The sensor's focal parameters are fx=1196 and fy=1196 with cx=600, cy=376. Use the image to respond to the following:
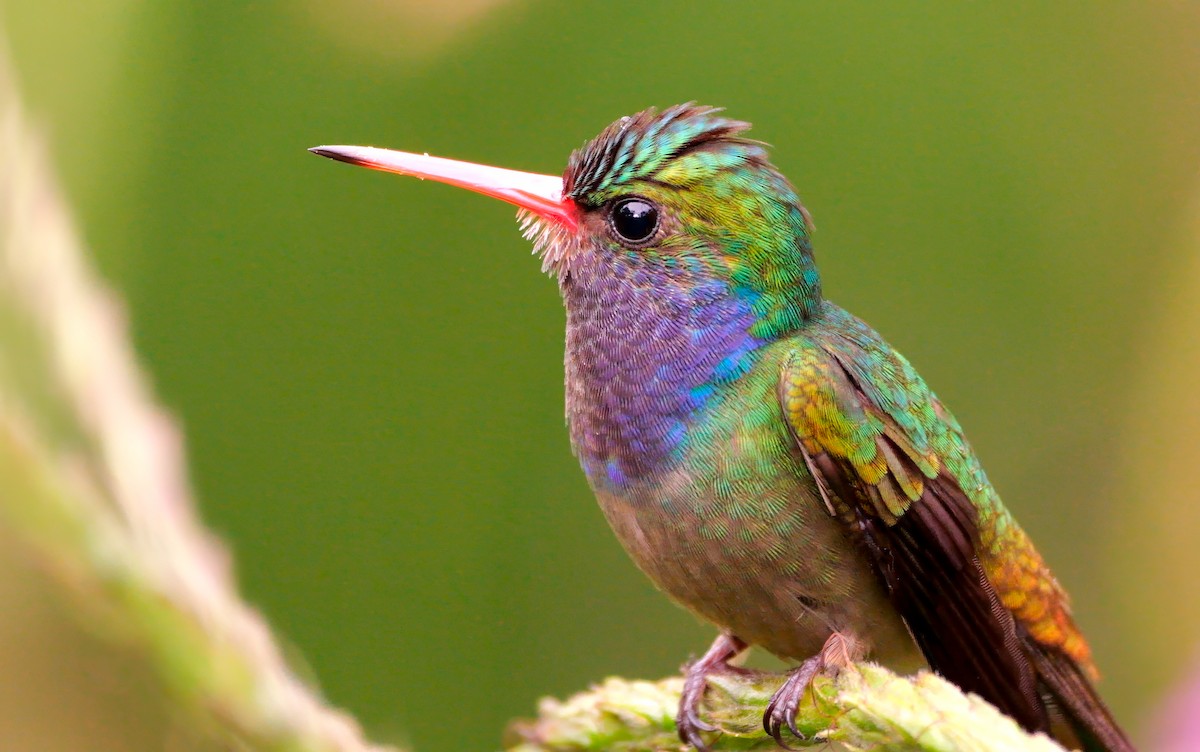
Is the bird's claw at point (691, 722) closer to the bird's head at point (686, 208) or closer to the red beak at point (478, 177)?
the bird's head at point (686, 208)

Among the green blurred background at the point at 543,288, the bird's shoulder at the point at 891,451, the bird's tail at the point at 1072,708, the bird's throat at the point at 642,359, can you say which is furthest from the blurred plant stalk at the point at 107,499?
the green blurred background at the point at 543,288

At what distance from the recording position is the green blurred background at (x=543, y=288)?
436 cm

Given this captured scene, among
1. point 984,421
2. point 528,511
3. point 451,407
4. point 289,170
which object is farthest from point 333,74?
point 984,421

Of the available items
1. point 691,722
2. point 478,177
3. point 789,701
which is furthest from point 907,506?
point 478,177

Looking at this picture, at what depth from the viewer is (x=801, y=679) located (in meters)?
2.29

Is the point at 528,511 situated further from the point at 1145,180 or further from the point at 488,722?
the point at 1145,180

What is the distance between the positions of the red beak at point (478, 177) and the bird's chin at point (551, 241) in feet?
0.07

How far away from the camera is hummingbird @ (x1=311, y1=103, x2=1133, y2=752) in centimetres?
231

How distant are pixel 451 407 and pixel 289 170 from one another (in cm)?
106

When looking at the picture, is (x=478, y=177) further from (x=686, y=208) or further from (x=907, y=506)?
(x=907, y=506)

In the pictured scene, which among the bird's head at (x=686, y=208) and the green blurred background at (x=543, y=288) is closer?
the bird's head at (x=686, y=208)

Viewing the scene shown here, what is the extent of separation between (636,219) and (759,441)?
57 centimetres

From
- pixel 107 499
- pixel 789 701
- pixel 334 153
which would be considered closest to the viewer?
pixel 107 499

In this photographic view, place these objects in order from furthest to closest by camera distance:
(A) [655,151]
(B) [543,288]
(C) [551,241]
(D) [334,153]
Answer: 1. (B) [543,288]
2. (C) [551,241]
3. (A) [655,151]
4. (D) [334,153]
